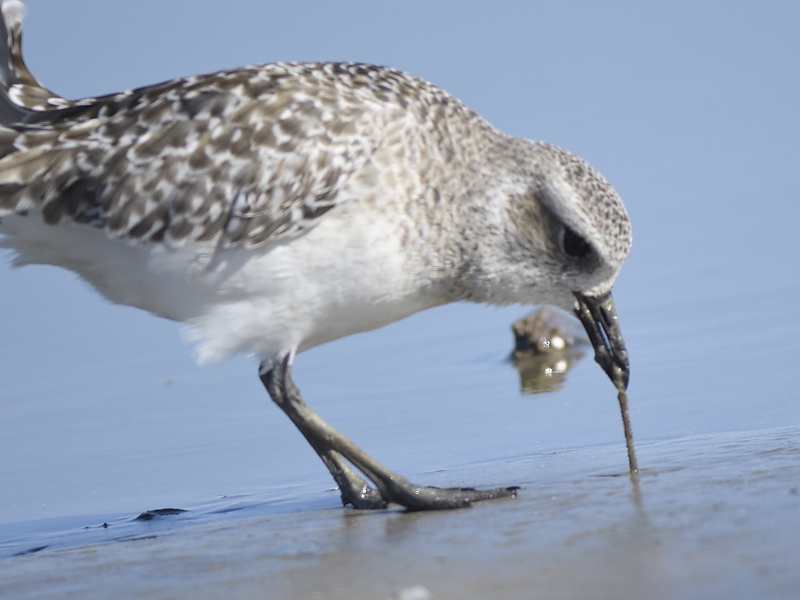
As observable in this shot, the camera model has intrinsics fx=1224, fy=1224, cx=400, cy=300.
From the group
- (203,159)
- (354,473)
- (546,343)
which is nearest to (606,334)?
(354,473)

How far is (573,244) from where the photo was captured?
23.5ft

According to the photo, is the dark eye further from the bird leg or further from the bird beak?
the bird leg

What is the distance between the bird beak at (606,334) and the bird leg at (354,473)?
1211 millimetres

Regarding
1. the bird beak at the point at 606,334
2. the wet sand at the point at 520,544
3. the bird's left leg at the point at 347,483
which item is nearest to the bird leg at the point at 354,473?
the bird's left leg at the point at 347,483

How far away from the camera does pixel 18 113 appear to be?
7738 millimetres

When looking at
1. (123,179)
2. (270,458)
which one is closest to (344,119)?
(123,179)

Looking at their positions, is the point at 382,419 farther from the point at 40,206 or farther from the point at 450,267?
the point at 40,206

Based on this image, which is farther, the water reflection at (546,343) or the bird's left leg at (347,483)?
the water reflection at (546,343)

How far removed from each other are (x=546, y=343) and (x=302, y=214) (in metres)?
3.99

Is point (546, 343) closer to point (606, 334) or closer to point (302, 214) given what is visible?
point (606, 334)

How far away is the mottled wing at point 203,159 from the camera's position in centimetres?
694

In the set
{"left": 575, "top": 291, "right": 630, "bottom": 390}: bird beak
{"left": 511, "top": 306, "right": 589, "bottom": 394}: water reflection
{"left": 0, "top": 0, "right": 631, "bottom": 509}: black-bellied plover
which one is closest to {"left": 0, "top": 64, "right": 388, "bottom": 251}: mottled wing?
{"left": 0, "top": 0, "right": 631, "bottom": 509}: black-bellied plover

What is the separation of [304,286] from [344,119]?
104 cm

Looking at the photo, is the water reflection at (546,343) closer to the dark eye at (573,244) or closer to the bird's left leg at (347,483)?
the dark eye at (573,244)
